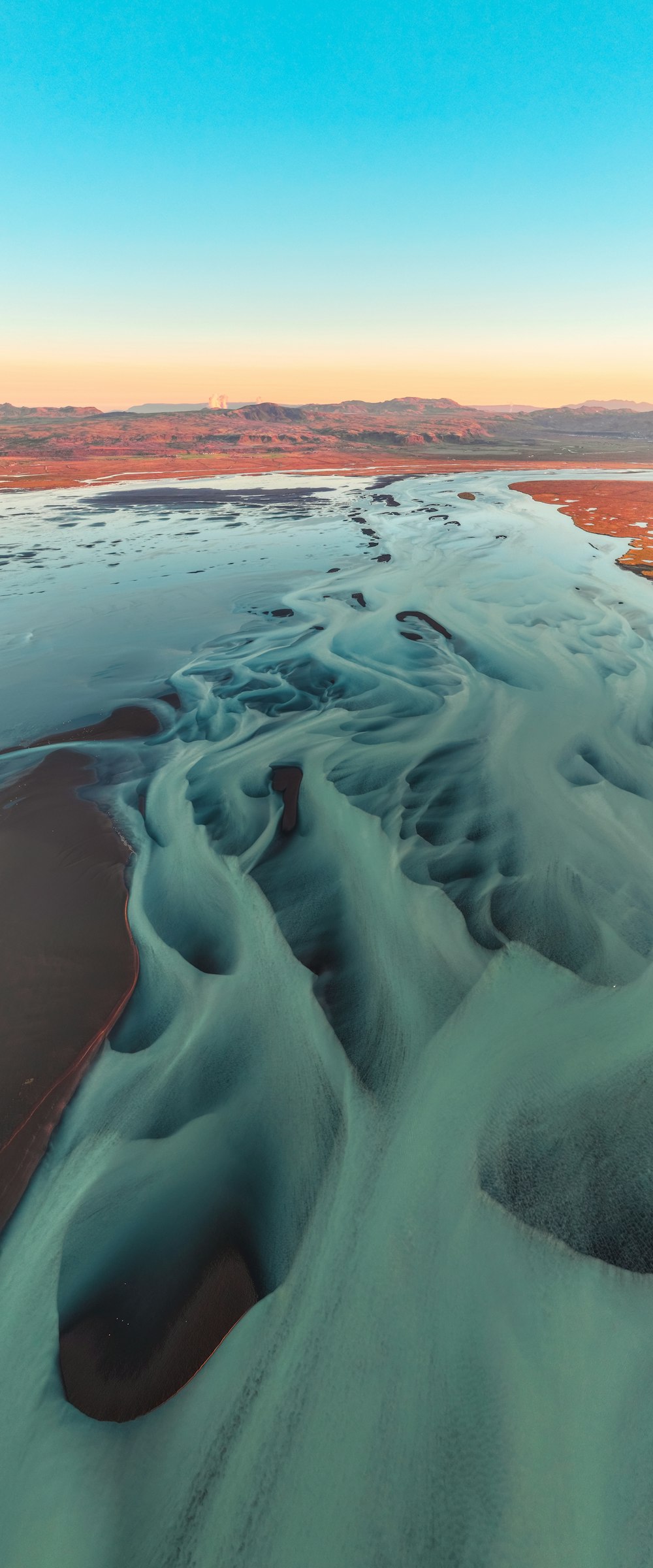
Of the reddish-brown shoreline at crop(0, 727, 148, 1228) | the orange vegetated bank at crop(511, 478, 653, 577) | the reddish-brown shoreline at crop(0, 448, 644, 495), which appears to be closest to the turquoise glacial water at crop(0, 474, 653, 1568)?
the reddish-brown shoreline at crop(0, 727, 148, 1228)

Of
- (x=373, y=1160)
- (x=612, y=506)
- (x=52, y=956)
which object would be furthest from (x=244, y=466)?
(x=373, y=1160)

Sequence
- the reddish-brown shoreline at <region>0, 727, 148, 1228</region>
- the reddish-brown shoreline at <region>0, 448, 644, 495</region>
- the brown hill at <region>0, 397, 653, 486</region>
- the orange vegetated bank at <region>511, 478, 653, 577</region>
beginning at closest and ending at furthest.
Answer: the reddish-brown shoreline at <region>0, 727, 148, 1228</region>, the orange vegetated bank at <region>511, 478, 653, 577</region>, the reddish-brown shoreline at <region>0, 448, 644, 495</region>, the brown hill at <region>0, 397, 653, 486</region>

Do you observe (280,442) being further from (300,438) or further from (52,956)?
(52,956)

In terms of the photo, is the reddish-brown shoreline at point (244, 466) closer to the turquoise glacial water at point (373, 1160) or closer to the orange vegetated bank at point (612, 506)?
the orange vegetated bank at point (612, 506)

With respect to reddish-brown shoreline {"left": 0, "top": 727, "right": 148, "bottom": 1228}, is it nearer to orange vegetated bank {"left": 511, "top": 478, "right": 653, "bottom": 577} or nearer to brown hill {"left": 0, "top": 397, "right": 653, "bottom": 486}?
orange vegetated bank {"left": 511, "top": 478, "right": 653, "bottom": 577}

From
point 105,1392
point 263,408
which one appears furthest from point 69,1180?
point 263,408

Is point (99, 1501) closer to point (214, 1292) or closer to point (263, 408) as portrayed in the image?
point (214, 1292)

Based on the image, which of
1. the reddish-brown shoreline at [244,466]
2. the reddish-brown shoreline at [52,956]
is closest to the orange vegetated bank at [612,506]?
the reddish-brown shoreline at [244,466]
